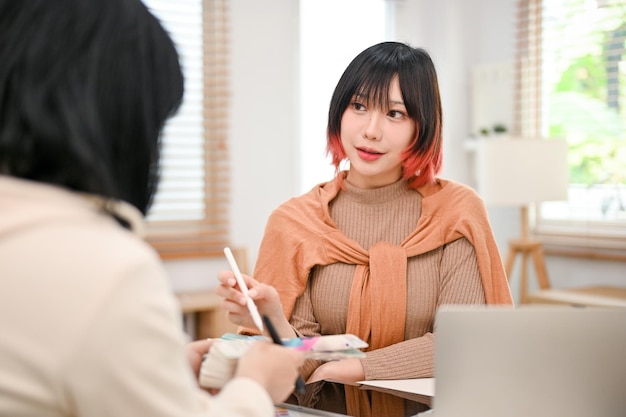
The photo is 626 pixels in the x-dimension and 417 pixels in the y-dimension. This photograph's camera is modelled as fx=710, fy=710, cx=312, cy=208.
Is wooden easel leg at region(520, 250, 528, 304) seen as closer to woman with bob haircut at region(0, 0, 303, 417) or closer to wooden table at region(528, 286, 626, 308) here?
wooden table at region(528, 286, 626, 308)

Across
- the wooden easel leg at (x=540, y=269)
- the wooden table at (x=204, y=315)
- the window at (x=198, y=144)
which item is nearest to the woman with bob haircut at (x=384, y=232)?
the wooden table at (x=204, y=315)

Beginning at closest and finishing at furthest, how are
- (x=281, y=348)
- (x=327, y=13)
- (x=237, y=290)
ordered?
(x=281, y=348)
(x=237, y=290)
(x=327, y=13)

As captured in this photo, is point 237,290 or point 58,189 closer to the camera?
point 58,189

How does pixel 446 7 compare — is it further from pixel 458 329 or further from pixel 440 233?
pixel 458 329

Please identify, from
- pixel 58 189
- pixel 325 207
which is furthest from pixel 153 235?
pixel 58 189

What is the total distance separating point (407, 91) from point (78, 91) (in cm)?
110

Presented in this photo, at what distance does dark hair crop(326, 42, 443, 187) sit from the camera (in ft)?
5.67

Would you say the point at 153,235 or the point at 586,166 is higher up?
the point at 586,166

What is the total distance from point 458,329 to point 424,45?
12.0 ft

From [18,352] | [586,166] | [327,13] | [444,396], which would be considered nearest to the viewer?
[18,352]

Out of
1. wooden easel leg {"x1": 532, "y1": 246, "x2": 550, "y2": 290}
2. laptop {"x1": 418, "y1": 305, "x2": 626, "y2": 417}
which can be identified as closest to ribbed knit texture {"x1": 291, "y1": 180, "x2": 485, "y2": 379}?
laptop {"x1": 418, "y1": 305, "x2": 626, "y2": 417}

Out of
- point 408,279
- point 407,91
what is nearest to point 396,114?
point 407,91

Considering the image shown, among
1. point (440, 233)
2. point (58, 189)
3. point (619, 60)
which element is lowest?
point (440, 233)

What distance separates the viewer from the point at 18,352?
665mm
